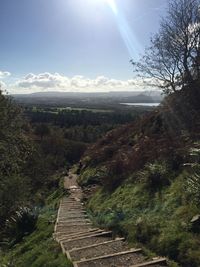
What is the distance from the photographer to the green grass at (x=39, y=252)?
1004 centimetres

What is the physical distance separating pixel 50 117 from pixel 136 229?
470ft

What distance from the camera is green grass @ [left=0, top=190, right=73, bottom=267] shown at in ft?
33.0

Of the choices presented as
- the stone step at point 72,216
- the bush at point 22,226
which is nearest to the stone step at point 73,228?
the stone step at point 72,216

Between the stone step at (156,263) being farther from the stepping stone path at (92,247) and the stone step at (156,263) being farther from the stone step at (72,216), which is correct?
the stone step at (72,216)

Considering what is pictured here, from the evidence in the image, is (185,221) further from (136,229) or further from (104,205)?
(104,205)

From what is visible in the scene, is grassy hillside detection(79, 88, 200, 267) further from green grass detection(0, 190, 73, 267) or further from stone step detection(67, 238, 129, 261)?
green grass detection(0, 190, 73, 267)

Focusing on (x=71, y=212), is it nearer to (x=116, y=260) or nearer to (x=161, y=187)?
(x=161, y=187)

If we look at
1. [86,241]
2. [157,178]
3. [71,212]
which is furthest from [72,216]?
[86,241]

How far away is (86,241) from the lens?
1125 centimetres

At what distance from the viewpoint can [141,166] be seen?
19.9m

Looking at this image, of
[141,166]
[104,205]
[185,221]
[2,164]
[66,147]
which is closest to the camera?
[185,221]

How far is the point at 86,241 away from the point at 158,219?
7.48 ft

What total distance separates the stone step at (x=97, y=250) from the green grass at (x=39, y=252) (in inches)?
11.6

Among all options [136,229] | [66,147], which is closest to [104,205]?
[136,229]
